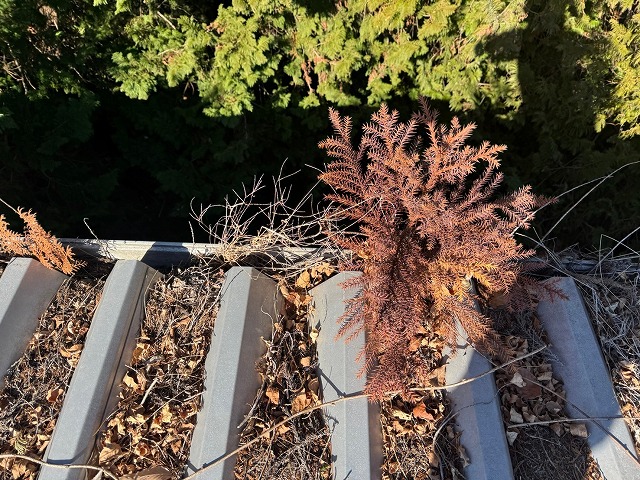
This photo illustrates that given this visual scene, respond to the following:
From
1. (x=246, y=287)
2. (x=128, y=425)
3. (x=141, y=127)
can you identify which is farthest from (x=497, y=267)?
(x=141, y=127)

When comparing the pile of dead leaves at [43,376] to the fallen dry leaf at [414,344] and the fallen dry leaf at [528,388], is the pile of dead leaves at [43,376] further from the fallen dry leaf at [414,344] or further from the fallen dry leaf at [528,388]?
the fallen dry leaf at [528,388]

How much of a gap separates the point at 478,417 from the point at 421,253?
820mm

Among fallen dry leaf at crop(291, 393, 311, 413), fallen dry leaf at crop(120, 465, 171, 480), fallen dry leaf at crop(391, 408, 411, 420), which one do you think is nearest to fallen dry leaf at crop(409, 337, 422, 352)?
fallen dry leaf at crop(391, 408, 411, 420)

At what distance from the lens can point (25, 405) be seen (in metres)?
2.11

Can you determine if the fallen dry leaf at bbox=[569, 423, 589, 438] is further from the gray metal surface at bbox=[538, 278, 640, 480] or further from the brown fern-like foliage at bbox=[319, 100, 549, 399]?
the brown fern-like foliage at bbox=[319, 100, 549, 399]

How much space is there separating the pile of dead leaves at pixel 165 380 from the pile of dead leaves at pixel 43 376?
1.00 ft

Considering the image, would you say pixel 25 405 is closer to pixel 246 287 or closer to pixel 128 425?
pixel 128 425

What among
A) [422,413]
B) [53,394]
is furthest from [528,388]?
[53,394]

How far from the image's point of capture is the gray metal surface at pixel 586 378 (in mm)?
2047

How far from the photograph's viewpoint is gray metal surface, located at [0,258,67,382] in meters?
2.22

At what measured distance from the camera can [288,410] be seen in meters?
2.11

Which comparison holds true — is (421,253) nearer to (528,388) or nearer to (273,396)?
(528,388)

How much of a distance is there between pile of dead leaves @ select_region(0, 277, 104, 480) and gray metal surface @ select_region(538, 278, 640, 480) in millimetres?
2495

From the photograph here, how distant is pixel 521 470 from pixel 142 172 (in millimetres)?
4250
